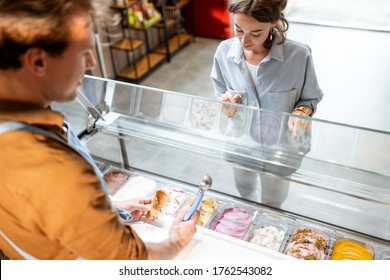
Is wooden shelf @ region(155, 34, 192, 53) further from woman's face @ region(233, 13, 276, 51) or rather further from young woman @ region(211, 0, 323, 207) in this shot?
woman's face @ region(233, 13, 276, 51)

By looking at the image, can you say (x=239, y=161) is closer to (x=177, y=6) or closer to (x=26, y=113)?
(x=26, y=113)

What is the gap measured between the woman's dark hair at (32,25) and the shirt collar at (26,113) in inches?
5.2

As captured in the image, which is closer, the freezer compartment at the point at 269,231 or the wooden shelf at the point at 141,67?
the freezer compartment at the point at 269,231

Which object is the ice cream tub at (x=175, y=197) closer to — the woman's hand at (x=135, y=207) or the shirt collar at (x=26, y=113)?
the woman's hand at (x=135, y=207)

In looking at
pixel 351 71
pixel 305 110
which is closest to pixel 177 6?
pixel 351 71

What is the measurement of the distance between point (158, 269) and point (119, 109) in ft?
3.93

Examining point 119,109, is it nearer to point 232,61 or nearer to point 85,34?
point 232,61

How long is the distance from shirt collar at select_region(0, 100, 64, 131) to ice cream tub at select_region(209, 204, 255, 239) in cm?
122

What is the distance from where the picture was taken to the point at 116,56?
604 cm

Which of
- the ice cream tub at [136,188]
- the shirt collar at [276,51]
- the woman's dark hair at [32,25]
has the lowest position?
the ice cream tub at [136,188]

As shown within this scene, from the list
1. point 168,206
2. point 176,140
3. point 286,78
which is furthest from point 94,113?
point 286,78

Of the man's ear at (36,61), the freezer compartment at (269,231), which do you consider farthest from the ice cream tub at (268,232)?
the man's ear at (36,61)

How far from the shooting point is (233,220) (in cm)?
199

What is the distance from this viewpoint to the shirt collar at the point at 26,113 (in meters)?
0.91
